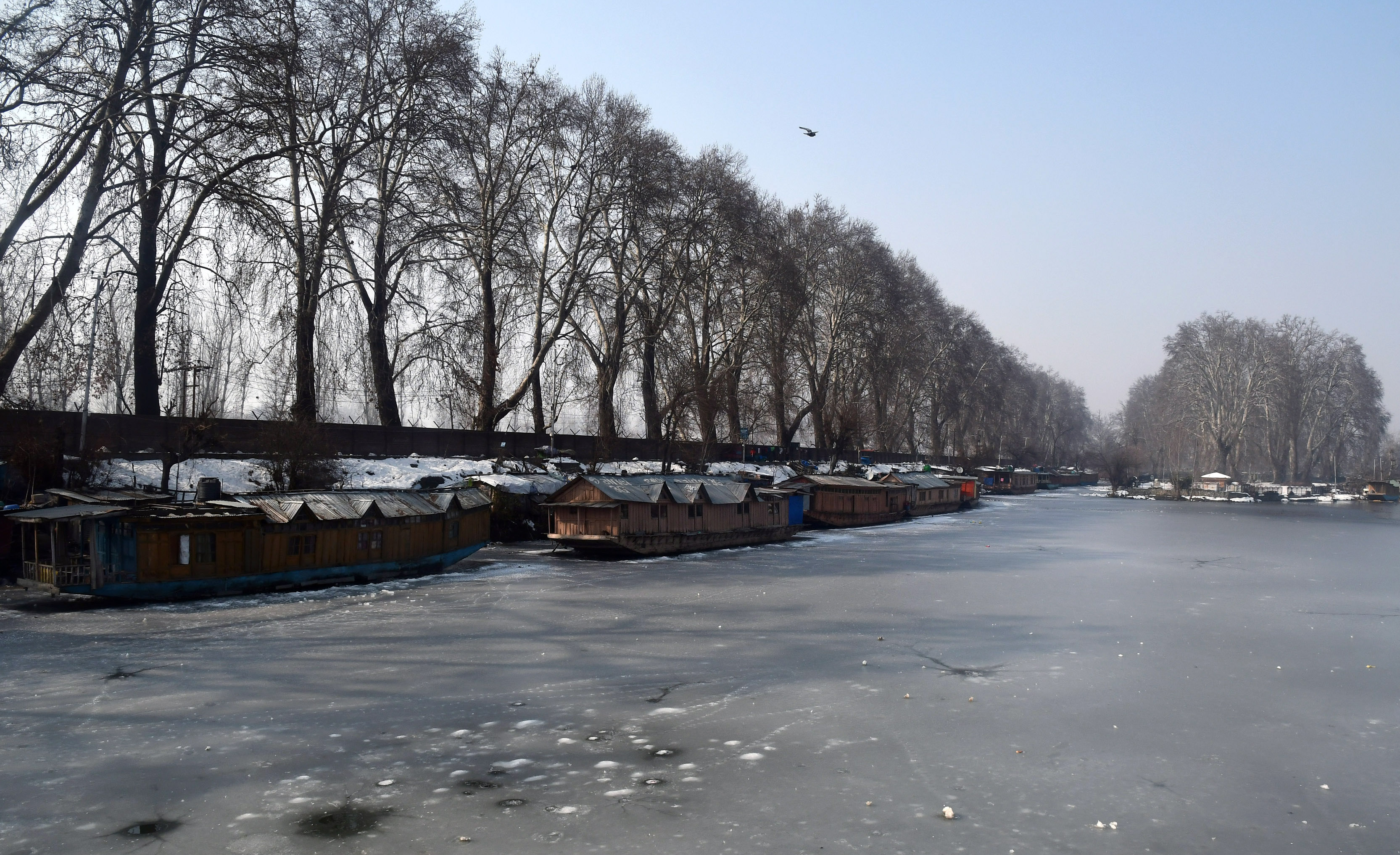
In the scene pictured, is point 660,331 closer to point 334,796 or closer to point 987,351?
point 334,796

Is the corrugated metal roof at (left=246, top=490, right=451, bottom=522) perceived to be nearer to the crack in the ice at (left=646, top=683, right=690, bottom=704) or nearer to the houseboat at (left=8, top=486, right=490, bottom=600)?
the houseboat at (left=8, top=486, right=490, bottom=600)

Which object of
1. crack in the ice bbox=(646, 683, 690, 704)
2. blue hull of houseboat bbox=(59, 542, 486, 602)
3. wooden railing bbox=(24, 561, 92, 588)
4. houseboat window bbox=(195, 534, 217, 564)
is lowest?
crack in the ice bbox=(646, 683, 690, 704)

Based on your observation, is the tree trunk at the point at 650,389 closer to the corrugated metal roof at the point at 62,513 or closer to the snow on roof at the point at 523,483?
the snow on roof at the point at 523,483

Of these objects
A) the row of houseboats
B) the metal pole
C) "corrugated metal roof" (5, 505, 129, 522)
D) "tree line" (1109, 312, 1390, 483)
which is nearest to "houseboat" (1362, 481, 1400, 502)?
"tree line" (1109, 312, 1390, 483)

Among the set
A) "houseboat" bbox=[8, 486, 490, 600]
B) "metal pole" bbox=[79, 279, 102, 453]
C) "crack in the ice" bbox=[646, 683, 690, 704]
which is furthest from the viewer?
"metal pole" bbox=[79, 279, 102, 453]

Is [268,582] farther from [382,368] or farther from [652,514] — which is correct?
[382,368]

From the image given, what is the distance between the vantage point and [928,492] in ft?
231

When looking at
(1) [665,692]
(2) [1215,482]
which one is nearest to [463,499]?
(1) [665,692]

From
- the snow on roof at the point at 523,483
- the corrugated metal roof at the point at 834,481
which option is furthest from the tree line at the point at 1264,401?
the snow on roof at the point at 523,483

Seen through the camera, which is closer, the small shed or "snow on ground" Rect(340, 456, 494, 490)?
"snow on ground" Rect(340, 456, 494, 490)

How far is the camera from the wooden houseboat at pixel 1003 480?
107 metres

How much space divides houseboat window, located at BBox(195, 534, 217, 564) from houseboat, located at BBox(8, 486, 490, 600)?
0.02 m

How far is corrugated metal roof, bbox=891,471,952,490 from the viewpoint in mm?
67650

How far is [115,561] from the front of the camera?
71.4 ft
